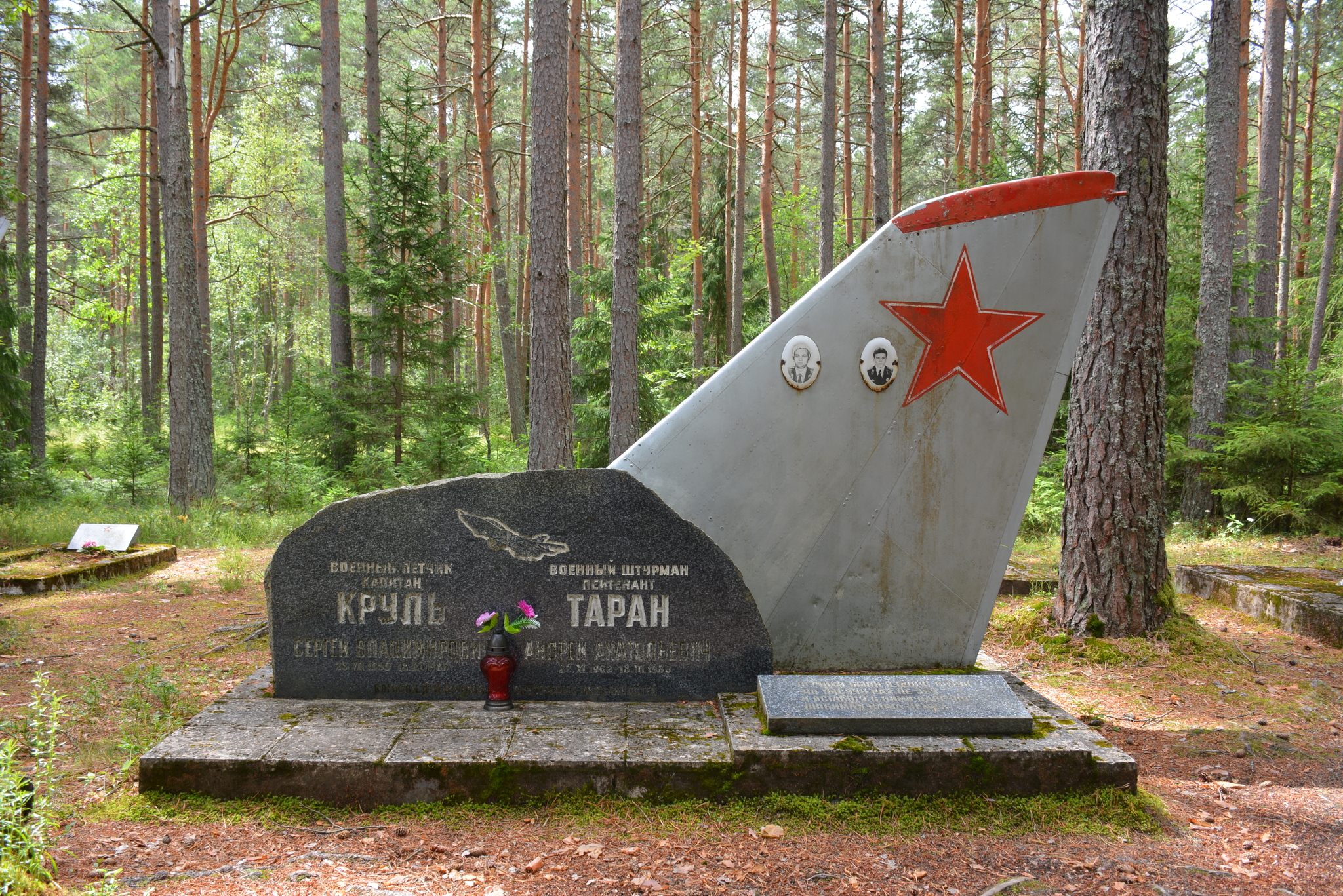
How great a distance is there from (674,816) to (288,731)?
172 centimetres

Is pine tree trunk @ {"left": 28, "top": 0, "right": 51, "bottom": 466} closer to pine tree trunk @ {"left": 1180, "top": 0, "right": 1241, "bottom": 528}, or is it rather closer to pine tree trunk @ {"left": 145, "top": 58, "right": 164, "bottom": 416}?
pine tree trunk @ {"left": 145, "top": 58, "right": 164, "bottom": 416}

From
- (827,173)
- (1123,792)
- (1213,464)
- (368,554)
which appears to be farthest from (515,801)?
(827,173)

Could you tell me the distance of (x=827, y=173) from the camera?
1439 centimetres

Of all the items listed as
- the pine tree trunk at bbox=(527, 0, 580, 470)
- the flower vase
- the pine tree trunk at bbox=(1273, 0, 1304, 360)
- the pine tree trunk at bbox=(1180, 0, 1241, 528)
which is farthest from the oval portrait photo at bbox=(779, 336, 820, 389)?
the pine tree trunk at bbox=(1273, 0, 1304, 360)

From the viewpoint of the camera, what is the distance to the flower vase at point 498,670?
367 cm

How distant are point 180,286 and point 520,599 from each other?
372 inches

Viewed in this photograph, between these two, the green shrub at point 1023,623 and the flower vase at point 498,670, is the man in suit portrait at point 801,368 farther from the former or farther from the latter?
the green shrub at point 1023,623

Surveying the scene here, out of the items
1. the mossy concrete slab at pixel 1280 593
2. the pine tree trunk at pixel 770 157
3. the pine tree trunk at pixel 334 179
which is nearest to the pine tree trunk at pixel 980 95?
the pine tree trunk at pixel 770 157

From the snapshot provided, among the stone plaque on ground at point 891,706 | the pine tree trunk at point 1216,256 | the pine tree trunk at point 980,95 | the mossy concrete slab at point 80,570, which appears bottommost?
the mossy concrete slab at point 80,570

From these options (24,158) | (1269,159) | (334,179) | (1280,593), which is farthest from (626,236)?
(24,158)

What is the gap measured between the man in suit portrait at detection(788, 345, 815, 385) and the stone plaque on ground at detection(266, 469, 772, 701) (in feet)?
2.95

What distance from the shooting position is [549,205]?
27.7 ft

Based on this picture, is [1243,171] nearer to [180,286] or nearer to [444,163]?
[180,286]

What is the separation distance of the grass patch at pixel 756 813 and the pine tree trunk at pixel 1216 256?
8.31 metres
